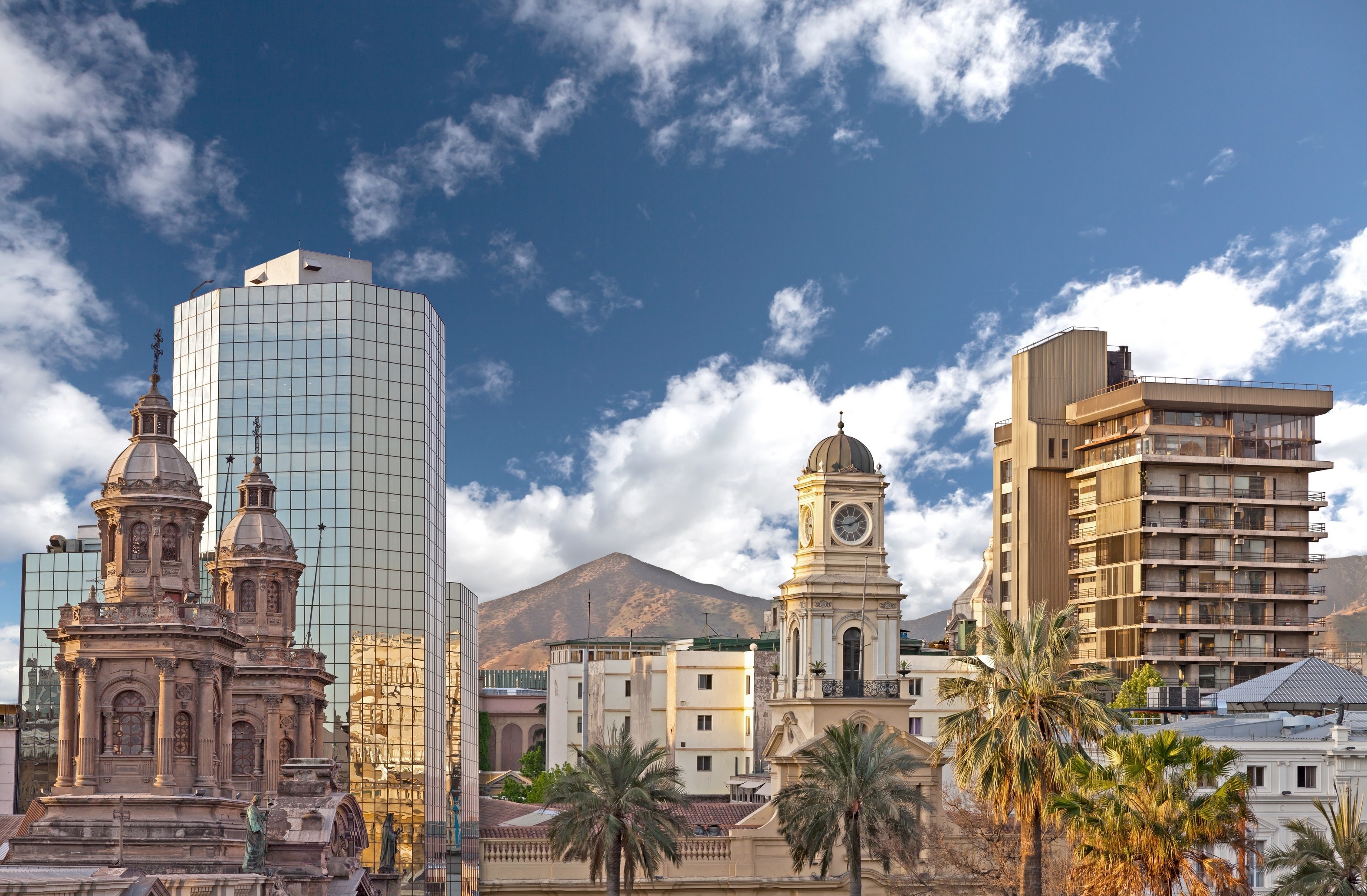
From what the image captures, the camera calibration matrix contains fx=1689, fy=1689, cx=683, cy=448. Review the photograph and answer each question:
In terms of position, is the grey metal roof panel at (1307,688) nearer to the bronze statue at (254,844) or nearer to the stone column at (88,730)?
the bronze statue at (254,844)

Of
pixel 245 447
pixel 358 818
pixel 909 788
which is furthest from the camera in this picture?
pixel 245 447

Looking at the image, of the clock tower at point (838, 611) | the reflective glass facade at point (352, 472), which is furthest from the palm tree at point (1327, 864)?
the reflective glass facade at point (352, 472)

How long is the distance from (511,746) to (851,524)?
9588 cm

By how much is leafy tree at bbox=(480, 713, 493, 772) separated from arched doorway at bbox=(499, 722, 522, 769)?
148cm

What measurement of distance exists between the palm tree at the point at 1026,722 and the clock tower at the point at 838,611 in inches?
1113

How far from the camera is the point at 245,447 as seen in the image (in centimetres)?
9412

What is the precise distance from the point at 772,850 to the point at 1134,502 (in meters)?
55.9

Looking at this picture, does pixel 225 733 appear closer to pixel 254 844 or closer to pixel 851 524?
pixel 254 844

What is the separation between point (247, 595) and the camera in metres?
62.5

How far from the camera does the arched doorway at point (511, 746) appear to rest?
16600cm

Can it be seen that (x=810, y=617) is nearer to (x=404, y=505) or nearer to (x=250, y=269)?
(x=404, y=505)

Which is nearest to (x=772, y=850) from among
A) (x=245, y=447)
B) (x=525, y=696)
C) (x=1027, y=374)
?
(x=245, y=447)

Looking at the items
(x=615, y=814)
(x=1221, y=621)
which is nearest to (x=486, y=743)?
(x=1221, y=621)

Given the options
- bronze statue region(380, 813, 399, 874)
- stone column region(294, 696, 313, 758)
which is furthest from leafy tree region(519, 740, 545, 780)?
bronze statue region(380, 813, 399, 874)
